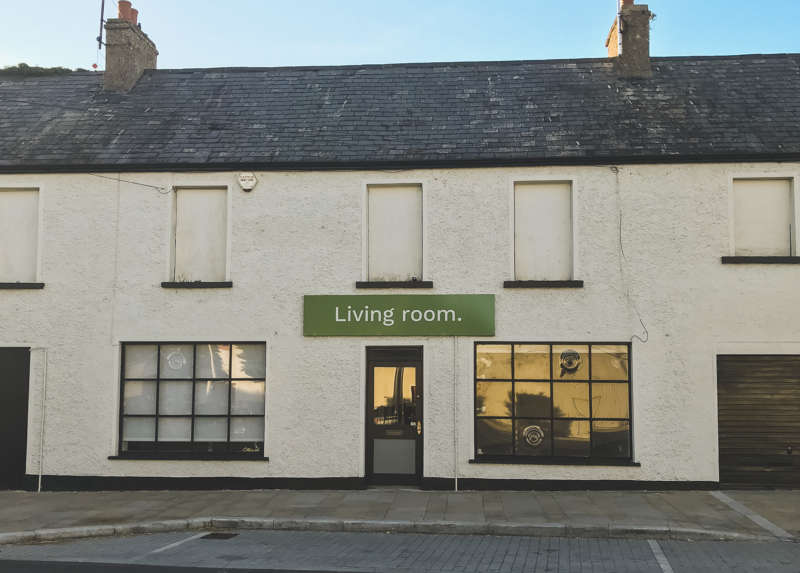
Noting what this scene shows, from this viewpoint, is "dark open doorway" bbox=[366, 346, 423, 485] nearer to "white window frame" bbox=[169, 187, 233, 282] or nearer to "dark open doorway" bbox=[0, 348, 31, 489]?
"white window frame" bbox=[169, 187, 233, 282]

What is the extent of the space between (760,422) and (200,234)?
1002 centimetres

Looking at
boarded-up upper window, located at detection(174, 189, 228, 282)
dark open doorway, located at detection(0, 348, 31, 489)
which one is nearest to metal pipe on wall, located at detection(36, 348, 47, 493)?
dark open doorway, located at detection(0, 348, 31, 489)

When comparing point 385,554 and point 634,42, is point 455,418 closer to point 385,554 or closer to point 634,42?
point 385,554

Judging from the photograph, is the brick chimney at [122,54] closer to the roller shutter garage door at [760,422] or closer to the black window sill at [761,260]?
the black window sill at [761,260]

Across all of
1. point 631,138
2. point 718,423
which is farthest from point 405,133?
point 718,423

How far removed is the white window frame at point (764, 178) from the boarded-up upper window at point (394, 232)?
5179 mm

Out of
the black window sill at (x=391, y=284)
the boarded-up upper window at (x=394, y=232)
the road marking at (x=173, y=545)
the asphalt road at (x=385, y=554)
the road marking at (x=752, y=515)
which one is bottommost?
the road marking at (x=173, y=545)

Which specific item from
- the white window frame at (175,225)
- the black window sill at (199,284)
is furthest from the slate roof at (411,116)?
the black window sill at (199,284)

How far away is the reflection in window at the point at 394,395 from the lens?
42.8 ft

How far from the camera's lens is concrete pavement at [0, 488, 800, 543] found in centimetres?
995

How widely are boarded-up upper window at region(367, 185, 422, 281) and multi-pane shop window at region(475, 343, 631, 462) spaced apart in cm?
190

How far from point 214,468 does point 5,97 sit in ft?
29.7

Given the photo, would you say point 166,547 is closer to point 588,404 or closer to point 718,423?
point 588,404

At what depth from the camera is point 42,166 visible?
13453mm
